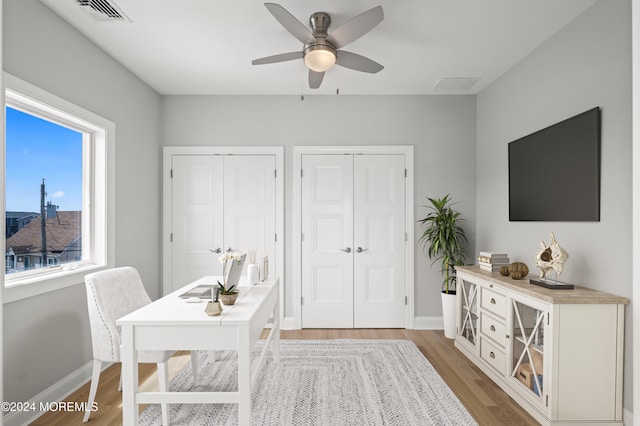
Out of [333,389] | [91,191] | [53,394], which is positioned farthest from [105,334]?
[333,389]

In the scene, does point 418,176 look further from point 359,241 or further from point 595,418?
point 595,418

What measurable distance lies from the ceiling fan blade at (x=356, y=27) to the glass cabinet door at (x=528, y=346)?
208 centimetres

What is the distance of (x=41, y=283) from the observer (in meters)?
2.45

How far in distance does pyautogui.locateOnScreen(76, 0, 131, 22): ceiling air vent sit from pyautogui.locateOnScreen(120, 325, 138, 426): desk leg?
2.11 meters

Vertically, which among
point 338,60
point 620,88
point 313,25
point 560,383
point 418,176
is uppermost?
point 313,25

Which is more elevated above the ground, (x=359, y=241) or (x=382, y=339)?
(x=359, y=241)

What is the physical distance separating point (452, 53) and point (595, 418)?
9.43 ft

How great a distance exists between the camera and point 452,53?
3215 millimetres

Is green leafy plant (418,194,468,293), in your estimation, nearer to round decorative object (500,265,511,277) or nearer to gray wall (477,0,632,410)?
gray wall (477,0,632,410)

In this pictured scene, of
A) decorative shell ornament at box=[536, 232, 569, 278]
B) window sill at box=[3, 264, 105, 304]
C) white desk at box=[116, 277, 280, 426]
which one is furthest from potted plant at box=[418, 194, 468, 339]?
window sill at box=[3, 264, 105, 304]

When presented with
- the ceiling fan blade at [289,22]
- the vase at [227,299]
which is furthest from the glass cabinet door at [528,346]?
the ceiling fan blade at [289,22]

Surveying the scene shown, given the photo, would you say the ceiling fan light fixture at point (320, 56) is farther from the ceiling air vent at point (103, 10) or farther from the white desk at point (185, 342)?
the white desk at point (185, 342)

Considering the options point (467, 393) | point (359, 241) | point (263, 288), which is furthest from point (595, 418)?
point (359, 241)

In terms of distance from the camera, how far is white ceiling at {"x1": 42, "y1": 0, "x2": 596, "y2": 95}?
2506mm
